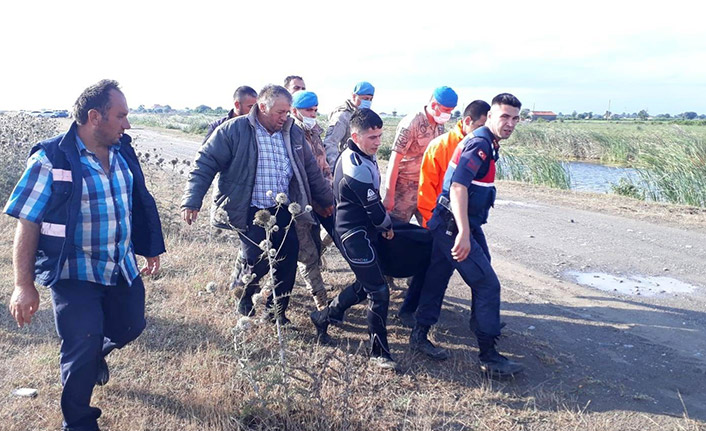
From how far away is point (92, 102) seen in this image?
332 cm

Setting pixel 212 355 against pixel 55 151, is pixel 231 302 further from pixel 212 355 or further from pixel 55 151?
pixel 55 151

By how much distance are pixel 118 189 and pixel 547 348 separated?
3447 mm

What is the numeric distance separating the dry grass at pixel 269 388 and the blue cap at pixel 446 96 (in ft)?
6.69

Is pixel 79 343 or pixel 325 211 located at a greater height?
pixel 325 211

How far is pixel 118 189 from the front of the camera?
11.6 feet

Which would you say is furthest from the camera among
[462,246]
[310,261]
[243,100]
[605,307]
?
[243,100]

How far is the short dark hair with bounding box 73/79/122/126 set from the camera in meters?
3.33

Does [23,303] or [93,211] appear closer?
[23,303]

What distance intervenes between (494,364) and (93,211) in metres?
2.82

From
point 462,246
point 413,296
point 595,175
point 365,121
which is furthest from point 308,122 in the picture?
point 595,175

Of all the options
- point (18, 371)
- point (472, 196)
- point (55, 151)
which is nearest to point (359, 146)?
point (472, 196)

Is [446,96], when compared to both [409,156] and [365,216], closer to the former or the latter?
[409,156]

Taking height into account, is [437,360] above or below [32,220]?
below

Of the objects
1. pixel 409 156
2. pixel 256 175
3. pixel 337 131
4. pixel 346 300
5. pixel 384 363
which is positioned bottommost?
pixel 384 363
